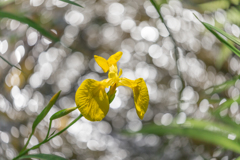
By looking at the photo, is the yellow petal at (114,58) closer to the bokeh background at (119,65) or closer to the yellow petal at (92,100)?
the yellow petal at (92,100)

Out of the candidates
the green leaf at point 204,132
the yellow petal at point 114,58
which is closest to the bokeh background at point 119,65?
the green leaf at point 204,132

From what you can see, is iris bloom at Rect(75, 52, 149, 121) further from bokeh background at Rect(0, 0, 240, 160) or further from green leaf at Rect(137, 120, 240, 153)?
bokeh background at Rect(0, 0, 240, 160)

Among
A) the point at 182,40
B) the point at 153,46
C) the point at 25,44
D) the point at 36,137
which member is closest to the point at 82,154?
the point at 36,137

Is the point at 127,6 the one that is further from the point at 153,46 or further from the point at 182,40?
the point at 182,40

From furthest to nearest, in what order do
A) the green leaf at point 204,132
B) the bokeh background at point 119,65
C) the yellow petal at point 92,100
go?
1. the bokeh background at point 119,65
2. the green leaf at point 204,132
3. the yellow petal at point 92,100

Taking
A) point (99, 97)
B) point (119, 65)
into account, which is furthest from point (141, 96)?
point (119, 65)

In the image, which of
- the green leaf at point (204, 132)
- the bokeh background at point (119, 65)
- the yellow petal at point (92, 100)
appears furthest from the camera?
the bokeh background at point (119, 65)
